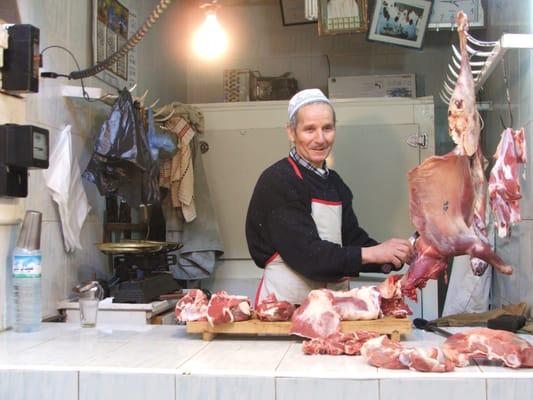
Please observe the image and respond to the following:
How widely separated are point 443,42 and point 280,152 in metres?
2.33

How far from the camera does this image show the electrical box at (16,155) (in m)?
2.62

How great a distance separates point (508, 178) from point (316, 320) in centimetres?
85

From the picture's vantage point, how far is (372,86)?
558 cm

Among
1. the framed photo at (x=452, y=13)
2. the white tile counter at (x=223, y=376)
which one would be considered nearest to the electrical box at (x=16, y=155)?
the white tile counter at (x=223, y=376)

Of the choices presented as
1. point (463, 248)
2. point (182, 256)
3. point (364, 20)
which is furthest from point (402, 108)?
point (463, 248)

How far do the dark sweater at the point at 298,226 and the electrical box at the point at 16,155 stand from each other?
0.91 meters

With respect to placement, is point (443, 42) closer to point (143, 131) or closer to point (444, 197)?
point (143, 131)

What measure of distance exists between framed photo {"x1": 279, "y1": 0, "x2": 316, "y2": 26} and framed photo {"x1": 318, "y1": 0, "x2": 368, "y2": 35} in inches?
66.0

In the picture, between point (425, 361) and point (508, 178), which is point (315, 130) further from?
point (425, 361)

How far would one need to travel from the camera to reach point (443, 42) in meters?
6.04

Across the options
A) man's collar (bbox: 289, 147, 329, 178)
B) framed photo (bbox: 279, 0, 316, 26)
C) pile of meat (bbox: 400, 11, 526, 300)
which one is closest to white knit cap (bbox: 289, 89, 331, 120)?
man's collar (bbox: 289, 147, 329, 178)

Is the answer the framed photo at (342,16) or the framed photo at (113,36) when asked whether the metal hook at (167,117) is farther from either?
the framed photo at (342,16)

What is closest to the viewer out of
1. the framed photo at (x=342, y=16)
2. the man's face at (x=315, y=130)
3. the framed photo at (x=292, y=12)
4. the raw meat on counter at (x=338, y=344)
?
the raw meat on counter at (x=338, y=344)

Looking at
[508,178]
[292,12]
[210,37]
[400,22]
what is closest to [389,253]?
[508,178]
